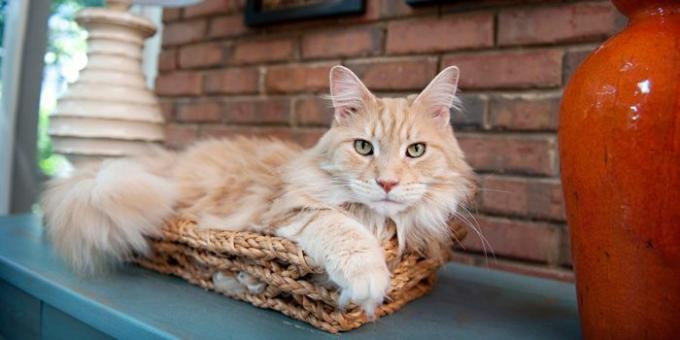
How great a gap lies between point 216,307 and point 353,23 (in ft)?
3.15

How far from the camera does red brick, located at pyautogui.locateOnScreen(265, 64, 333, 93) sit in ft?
4.88

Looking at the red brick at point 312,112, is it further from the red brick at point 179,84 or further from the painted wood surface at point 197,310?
the painted wood surface at point 197,310

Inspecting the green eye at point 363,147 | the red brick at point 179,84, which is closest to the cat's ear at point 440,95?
the green eye at point 363,147

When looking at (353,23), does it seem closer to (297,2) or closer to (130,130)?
(297,2)

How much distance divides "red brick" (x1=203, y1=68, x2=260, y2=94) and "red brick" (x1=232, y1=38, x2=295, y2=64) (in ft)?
0.13

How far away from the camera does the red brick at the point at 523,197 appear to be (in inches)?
44.4

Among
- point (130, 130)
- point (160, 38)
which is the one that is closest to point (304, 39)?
point (130, 130)

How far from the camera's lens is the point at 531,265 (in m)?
1.17

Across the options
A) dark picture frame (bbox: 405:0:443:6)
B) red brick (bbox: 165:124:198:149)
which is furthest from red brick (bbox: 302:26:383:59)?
red brick (bbox: 165:124:198:149)

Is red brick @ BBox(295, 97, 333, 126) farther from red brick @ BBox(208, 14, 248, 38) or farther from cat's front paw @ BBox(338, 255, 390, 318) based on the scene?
cat's front paw @ BBox(338, 255, 390, 318)

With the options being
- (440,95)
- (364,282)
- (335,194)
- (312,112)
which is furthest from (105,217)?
(312,112)

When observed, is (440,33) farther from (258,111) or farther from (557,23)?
(258,111)

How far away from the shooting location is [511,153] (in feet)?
3.87

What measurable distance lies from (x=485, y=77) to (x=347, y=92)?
0.50 m
